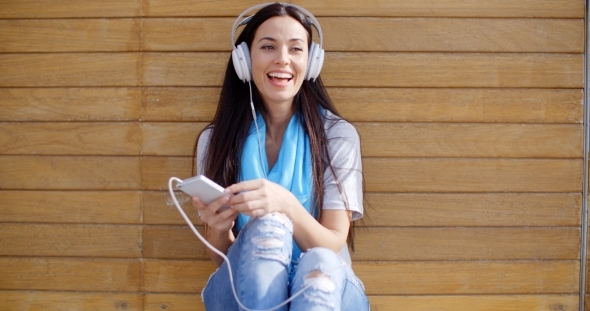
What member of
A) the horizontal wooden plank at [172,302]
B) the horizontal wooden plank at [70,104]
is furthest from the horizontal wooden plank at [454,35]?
the horizontal wooden plank at [172,302]

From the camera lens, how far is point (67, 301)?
9.41ft

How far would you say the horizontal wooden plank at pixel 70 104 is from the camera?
9.24 feet

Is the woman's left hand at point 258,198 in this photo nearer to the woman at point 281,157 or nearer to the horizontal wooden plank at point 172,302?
the woman at point 281,157

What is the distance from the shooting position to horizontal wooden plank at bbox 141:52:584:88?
2783mm

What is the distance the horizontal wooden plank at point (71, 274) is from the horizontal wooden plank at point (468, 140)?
0.61m

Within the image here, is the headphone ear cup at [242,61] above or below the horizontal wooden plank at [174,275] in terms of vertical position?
above

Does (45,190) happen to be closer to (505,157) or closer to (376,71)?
(376,71)

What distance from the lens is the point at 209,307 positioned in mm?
2113

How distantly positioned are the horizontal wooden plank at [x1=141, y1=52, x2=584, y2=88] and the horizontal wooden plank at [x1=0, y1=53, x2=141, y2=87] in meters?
0.32

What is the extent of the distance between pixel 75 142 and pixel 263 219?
1268mm

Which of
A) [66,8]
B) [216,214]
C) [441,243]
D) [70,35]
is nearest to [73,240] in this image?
[70,35]

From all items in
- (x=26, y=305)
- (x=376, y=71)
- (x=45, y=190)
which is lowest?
(x=26, y=305)

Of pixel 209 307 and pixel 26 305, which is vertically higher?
pixel 209 307

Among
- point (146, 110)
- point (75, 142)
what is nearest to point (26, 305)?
point (75, 142)
